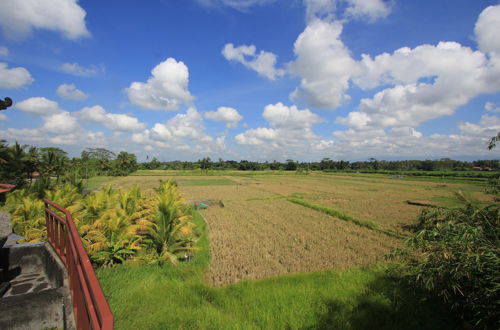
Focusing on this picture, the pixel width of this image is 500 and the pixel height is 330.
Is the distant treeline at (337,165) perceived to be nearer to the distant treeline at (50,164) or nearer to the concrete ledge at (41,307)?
the distant treeline at (50,164)

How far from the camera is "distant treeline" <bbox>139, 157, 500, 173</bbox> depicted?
9006 centimetres

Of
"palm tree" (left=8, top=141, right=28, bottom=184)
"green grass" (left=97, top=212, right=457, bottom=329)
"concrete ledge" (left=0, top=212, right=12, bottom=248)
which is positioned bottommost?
"green grass" (left=97, top=212, right=457, bottom=329)

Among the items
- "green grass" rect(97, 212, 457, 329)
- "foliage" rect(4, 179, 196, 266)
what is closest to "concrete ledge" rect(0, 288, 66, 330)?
"green grass" rect(97, 212, 457, 329)

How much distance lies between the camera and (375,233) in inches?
483

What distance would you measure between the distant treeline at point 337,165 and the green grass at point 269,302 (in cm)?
8595

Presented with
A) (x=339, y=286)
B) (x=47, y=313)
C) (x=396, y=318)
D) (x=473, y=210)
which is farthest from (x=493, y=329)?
(x=47, y=313)

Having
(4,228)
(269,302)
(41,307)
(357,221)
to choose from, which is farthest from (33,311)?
(357,221)

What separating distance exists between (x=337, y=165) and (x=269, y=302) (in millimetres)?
120997

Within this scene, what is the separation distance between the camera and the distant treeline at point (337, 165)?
295 feet

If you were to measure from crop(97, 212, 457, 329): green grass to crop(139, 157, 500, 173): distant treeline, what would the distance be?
86.0 m

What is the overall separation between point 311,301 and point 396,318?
1.75 meters

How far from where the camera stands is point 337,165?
117 meters

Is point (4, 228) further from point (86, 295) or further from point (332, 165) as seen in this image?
point (332, 165)

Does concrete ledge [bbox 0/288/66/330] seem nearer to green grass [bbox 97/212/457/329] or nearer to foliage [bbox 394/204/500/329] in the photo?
green grass [bbox 97/212/457/329]
